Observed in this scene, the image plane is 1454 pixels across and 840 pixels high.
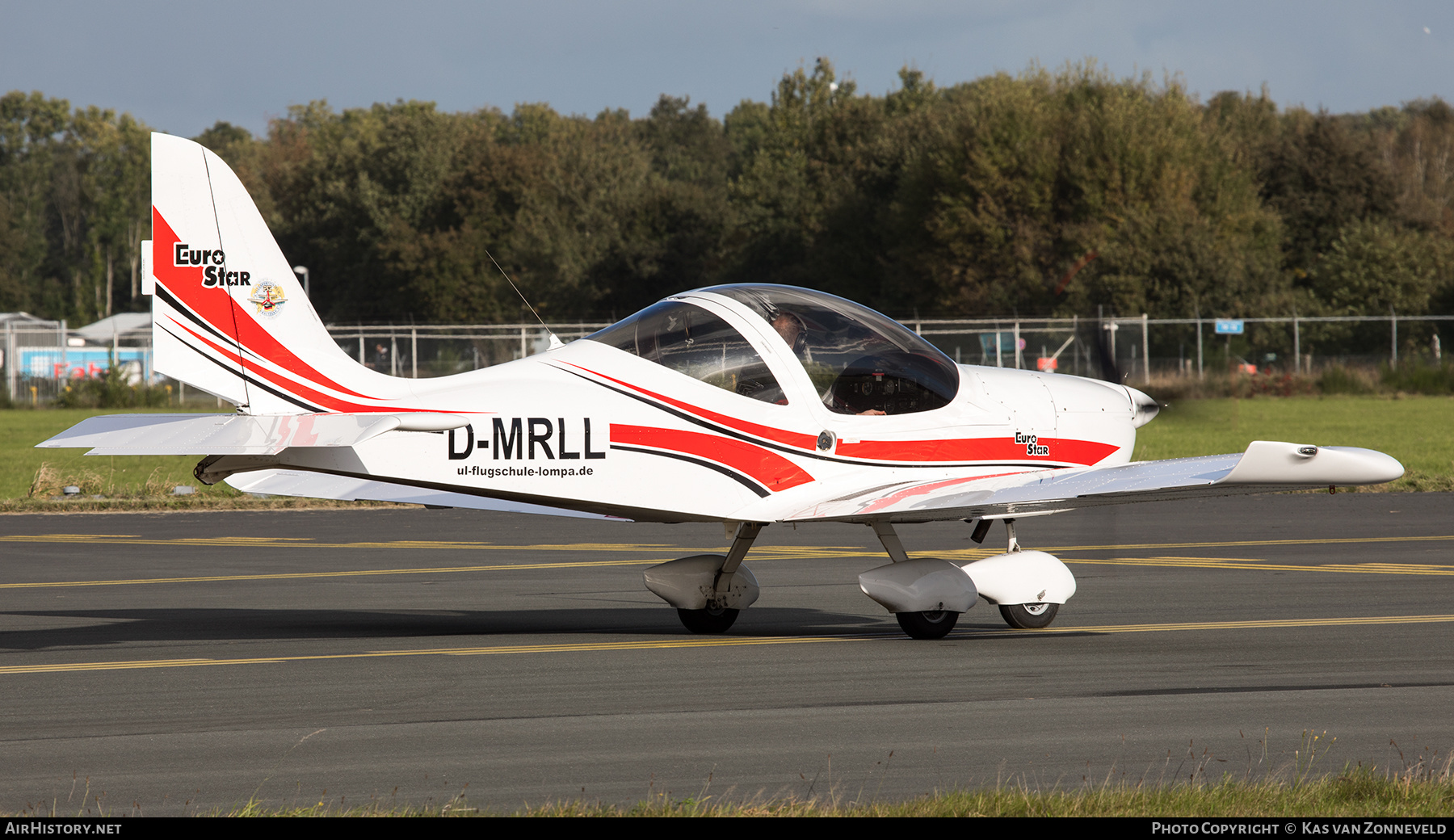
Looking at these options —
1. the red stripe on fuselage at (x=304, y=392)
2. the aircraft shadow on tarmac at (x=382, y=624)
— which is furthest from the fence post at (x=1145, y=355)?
the red stripe on fuselage at (x=304, y=392)

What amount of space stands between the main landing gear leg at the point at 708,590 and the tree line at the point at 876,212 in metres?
37.3

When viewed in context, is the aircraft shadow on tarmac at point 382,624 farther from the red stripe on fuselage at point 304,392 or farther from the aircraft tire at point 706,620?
the red stripe on fuselage at point 304,392

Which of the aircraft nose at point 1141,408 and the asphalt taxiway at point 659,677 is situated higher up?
the aircraft nose at point 1141,408

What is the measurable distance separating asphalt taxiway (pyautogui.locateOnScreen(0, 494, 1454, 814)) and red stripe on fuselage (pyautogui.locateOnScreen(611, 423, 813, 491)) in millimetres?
1201

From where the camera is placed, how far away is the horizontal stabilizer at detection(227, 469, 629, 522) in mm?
10266

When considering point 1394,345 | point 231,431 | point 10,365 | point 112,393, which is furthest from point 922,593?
point 10,365

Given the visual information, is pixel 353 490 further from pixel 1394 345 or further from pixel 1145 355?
pixel 1394 345

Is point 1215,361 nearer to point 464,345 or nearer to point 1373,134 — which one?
point 464,345

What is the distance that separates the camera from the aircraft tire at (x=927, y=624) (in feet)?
35.8

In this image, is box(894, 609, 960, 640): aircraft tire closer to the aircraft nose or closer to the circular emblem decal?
the aircraft nose

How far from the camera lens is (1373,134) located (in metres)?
80.9

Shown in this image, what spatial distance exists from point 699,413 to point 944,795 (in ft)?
16.1

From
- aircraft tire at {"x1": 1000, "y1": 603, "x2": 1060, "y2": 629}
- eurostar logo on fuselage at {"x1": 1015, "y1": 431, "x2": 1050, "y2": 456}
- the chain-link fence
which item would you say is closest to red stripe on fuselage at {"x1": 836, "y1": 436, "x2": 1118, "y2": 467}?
eurostar logo on fuselage at {"x1": 1015, "y1": 431, "x2": 1050, "y2": 456}

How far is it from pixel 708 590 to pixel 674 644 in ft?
2.49
